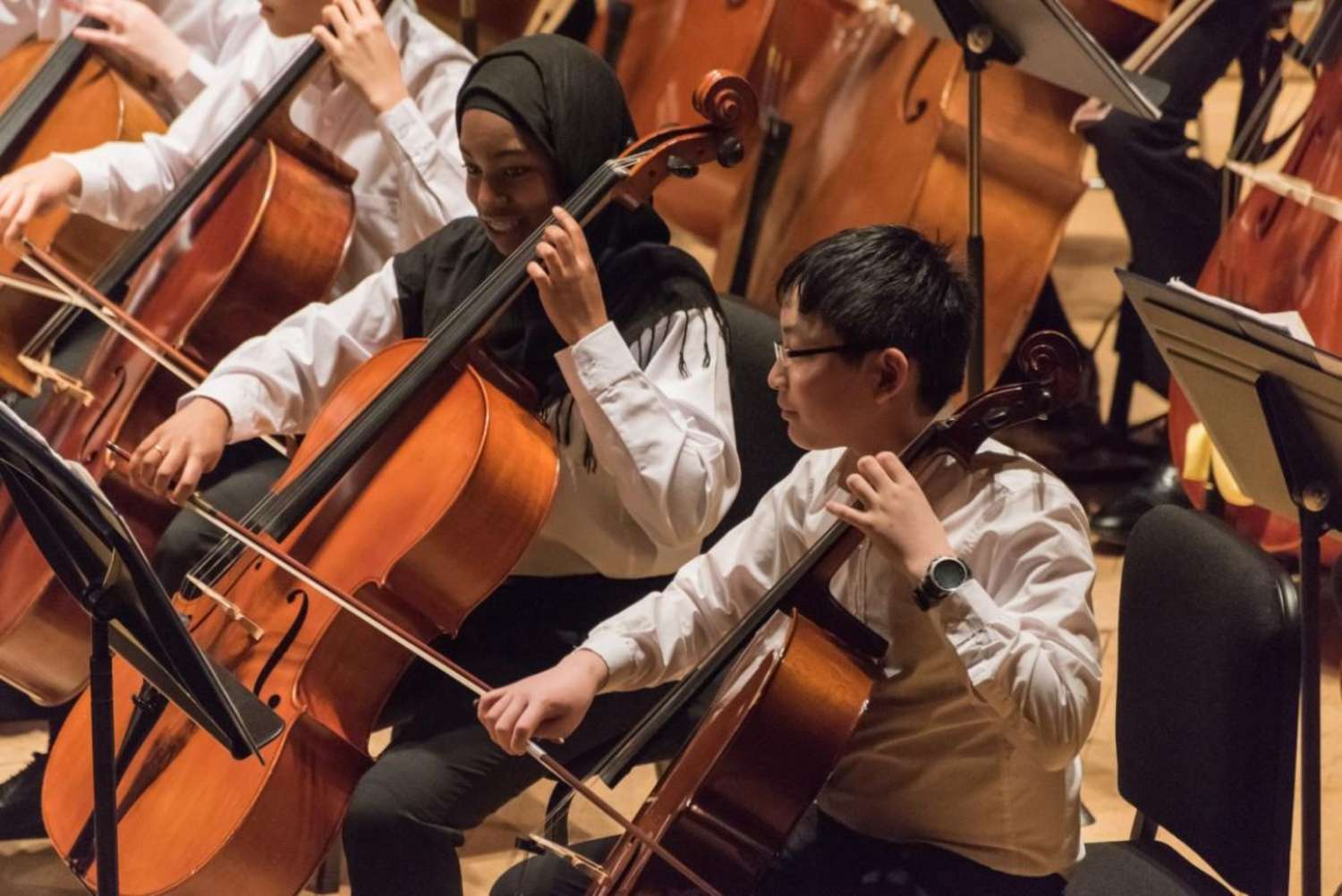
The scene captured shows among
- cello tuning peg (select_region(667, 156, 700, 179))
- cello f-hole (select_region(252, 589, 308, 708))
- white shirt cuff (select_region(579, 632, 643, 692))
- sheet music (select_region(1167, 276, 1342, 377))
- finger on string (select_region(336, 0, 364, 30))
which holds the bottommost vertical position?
cello f-hole (select_region(252, 589, 308, 708))

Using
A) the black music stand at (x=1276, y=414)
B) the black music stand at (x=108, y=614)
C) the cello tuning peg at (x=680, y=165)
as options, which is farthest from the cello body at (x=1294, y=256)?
the black music stand at (x=108, y=614)

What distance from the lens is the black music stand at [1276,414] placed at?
1.60 m

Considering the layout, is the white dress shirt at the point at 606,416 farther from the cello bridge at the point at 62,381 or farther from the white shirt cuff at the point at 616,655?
the cello bridge at the point at 62,381

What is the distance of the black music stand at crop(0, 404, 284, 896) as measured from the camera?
144 cm

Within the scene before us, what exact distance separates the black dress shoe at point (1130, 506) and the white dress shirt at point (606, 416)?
1318 millimetres

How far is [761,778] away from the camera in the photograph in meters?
1.61

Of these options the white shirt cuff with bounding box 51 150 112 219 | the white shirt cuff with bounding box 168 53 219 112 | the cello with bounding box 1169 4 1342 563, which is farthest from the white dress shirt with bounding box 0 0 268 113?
the cello with bounding box 1169 4 1342 563

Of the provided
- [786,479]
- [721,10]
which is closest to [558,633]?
[786,479]

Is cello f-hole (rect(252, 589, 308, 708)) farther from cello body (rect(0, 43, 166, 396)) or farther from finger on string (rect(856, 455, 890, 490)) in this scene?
cello body (rect(0, 43, 166, 396))

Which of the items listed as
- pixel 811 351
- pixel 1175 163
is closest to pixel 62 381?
pixel 811 351

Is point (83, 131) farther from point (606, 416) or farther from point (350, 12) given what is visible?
point (606, 416)

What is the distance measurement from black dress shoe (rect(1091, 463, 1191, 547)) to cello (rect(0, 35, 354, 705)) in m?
1.43

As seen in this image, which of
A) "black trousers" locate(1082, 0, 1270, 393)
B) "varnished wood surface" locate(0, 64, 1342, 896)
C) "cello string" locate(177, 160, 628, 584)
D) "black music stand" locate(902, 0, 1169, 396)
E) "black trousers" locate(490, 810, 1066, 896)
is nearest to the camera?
"black trousers" locate(490, 810, 1066, 896)

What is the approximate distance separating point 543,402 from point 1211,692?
0.81 meters
